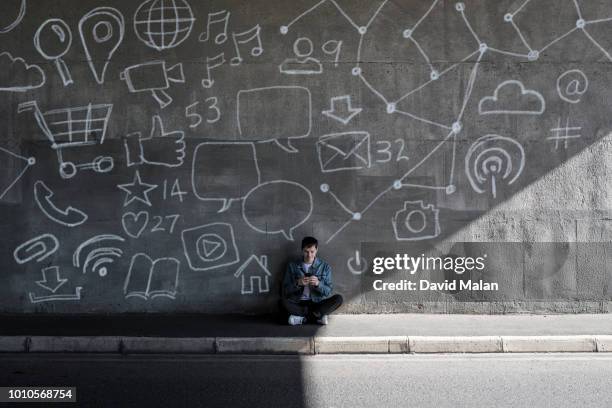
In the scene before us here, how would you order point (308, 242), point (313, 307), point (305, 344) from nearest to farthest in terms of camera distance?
point (305, 344)
point (313, 307)
point (308, 242)

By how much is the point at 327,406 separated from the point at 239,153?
428 cm

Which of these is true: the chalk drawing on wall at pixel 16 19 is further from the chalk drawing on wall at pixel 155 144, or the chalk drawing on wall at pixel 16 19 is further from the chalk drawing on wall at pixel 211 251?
the chalk drawing on wall at pixel 211 251

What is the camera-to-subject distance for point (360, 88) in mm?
8656

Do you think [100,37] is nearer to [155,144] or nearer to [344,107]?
[155,144]

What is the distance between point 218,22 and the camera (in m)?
8.62

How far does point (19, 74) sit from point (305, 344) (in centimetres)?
513

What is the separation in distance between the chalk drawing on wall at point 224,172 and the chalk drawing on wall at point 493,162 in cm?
282

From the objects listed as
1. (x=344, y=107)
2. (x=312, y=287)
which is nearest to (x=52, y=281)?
Answer: (x=312, y=287)

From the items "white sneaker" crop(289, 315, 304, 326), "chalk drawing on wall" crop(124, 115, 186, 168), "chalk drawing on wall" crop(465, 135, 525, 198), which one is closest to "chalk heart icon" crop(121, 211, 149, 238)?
"chalk drawing on wall" crop(124, 115, 186, 168)

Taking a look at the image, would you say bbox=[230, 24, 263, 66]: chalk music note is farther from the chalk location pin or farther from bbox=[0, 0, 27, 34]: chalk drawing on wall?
bbox=[0, 0, 27, 34]: chalk drawing on wall

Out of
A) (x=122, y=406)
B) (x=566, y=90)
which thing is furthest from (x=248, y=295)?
(x=566, y=90)

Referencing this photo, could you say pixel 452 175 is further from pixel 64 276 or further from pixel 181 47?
pixel 64 276

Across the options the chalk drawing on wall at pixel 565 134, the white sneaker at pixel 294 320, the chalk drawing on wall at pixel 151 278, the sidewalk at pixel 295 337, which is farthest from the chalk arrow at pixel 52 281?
the chalk drawing on wall at pixel 565 134

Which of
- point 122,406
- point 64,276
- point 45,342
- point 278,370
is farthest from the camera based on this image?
point 64,276
